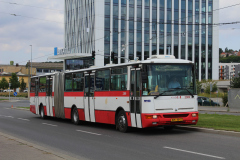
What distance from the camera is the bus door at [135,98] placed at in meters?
14.0

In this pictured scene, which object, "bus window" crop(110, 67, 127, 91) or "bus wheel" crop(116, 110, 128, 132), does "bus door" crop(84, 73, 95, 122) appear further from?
"bus wheel" crop(116, 110, 128, 132)

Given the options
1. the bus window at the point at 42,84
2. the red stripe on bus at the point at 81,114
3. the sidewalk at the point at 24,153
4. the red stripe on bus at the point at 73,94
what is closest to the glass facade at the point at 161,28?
the bus window at the point at 42,84

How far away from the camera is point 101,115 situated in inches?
673

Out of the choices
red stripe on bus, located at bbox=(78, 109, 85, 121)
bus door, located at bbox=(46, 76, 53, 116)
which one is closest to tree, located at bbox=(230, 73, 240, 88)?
bus door, located at bbox=(46, 76, 53, 116)

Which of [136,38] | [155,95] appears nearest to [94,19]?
[136,38]

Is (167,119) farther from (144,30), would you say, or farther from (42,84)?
(144,30)

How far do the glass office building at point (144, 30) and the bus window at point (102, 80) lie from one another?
46384mm

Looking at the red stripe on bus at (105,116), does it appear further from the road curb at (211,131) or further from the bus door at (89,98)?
the road curb at (211,131)

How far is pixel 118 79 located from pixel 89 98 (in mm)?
3228

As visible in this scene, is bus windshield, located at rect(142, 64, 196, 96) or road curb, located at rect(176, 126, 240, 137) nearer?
road curb, located at rect(176, 126, 240, 137)

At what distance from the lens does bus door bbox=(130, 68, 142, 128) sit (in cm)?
1402

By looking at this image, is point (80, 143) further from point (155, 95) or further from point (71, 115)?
point (71, 115)

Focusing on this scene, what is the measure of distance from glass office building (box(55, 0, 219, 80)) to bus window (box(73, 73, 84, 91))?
144ft

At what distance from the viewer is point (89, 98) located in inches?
719
